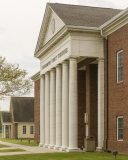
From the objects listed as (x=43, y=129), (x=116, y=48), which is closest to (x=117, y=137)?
(x=116, y=48)

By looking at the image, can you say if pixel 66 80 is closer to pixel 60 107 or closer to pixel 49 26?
pixel 60 107

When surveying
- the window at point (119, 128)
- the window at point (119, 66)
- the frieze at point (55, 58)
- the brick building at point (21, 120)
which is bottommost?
the brick building at point (21, 120)

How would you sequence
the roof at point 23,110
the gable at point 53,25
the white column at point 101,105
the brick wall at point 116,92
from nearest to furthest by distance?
the brick wall at point 116,92 < the white column at point 101,105 < the gable at point 53,25 < the roof at point 23,110

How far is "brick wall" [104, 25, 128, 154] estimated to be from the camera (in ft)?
81.6

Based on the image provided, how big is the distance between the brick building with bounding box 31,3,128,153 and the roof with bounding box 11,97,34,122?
38.3 m

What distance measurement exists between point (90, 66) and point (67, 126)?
6.06 metres

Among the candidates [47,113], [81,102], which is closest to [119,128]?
[81,102]

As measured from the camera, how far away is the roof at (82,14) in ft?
95.7

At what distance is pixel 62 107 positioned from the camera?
30.2 m

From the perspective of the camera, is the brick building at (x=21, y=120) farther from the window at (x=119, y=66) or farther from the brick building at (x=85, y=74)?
the window at (x=119, y=66)

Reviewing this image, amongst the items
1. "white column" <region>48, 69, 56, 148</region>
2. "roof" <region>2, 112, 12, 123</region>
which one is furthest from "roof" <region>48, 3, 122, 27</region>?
"roof" <region>2, 112, 12, 123</region>

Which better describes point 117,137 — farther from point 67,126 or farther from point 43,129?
point 43,129

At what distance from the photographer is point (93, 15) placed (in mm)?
31391

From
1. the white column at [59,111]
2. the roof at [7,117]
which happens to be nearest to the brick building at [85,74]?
the white column at [59,111]
